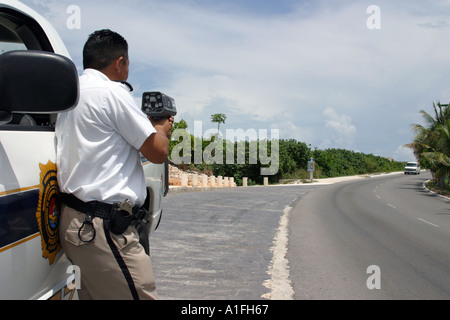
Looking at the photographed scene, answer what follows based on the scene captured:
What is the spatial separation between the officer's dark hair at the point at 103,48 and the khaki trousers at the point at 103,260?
82 centimetres

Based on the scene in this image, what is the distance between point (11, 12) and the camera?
6.77ft

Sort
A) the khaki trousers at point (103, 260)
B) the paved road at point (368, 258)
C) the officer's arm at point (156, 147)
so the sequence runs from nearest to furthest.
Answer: the khaki trousers at point (103, 260)
the officer's arm at point (156, 147)
the paved road at point (368, 258)

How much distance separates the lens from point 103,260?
196cm

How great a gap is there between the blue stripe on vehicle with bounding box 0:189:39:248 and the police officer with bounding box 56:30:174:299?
8.6 inches

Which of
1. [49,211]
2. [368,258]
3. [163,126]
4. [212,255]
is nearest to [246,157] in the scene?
[368,258]

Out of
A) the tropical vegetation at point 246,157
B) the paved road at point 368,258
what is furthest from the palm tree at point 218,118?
the paved road at point 368,258

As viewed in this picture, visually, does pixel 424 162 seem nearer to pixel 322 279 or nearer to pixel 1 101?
pixel 322 279

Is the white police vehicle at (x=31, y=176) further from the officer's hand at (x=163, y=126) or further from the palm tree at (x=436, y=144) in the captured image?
the palm tree at (x=436, y=144)

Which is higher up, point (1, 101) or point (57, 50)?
point (57, 50)

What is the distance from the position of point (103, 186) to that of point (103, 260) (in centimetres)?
36

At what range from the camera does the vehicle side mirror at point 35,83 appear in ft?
4.99
